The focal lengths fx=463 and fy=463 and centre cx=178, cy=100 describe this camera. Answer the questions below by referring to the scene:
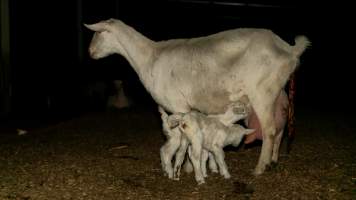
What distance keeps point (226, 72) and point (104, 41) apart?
2.07 meters

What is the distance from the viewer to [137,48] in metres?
6.79

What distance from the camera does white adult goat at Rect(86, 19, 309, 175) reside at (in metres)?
5.87

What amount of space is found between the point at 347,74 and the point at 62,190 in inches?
619

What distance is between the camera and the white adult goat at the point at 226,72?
19.2ft

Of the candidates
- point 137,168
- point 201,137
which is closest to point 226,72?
point 201,137

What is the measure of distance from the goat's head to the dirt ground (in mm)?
1620

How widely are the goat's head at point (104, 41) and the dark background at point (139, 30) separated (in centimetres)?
497

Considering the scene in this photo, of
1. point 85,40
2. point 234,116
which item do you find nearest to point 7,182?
point 234,116

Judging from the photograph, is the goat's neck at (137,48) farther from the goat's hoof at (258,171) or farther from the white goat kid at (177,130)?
the goat's hoof at (258,171)

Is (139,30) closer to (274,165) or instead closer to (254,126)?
(254,126)

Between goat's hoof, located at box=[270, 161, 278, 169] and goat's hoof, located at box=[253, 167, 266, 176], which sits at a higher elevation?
goat's hoof, located at box=[253, 167, 266, 176]

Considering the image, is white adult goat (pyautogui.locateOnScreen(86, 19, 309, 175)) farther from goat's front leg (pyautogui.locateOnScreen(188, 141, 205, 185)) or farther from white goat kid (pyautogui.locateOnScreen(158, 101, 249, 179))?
goat's front leg (pyautogui.locateOnScreen(188, 141, 205, 185))

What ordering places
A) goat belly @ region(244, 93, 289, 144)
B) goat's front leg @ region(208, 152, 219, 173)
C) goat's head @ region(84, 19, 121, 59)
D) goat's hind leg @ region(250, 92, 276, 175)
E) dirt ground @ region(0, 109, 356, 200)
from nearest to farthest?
1. dirt ground @ region(0, 109, 356, 200)
2. goat's hind leg @ region(250, 92, 276, 175)
3. goat's front leg @ region(208, 152, 219, 173)
4. goat belly @ region(244, 93, 289, 144)
5. goat's head @ region(84, 19, 121, 59)

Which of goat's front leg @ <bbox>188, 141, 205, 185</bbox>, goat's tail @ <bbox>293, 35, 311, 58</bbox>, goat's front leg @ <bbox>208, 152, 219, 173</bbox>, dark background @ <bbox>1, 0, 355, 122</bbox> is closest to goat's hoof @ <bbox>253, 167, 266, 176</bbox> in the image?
goat's front leg @ <bbox>208, 152, 219, 173</bbox>
